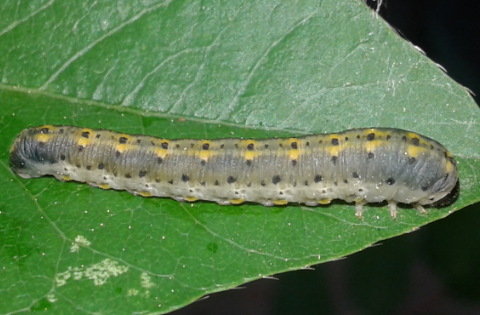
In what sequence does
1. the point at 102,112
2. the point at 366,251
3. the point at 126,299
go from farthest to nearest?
the point at 366,251 < the point at 102,112 < the point at 126,299

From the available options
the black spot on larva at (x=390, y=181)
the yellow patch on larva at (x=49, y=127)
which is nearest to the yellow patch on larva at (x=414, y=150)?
the black spot on larva at (x=390, y=181)

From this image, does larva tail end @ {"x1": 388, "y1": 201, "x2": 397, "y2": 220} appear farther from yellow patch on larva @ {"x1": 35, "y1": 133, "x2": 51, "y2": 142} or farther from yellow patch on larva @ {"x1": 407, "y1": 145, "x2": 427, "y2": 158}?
yellow patch on larva @ {"x1": 35, "y1": 133, "x2": 51, "y2": 142}

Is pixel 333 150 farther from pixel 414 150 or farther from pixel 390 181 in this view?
pixel 414 150

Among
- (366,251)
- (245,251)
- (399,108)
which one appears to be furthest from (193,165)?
(366,251)

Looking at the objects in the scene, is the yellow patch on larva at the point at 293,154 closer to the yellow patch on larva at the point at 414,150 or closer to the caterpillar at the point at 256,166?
the caterpillar at the point at 256,166

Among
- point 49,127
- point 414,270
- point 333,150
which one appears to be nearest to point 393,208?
point 333,150

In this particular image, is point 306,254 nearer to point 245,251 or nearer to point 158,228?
point 245,251
